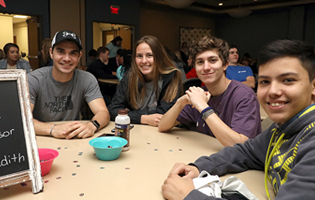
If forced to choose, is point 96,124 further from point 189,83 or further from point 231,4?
point 231,4

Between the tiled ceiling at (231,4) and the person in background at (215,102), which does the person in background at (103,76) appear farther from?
the tiled ceiling at (231,4)

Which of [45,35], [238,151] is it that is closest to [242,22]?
[45,35]

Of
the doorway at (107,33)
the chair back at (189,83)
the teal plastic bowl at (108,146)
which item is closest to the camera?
the teal plastic bowl at (108,146)

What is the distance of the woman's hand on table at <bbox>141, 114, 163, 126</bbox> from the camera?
1.74 metres

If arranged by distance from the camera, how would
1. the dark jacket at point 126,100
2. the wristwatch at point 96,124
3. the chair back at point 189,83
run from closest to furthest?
the wristwatch at point 96,124 → the dark jacket at point 126,100 → the chair back at point 189,83

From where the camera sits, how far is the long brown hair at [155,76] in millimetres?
2141

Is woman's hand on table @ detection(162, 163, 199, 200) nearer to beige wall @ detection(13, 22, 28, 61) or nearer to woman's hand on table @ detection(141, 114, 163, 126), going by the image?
woman's hand on table @ detection(141, 114, 163, 126)

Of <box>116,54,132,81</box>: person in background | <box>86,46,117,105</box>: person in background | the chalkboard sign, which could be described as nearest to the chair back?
<box>116,54,132,81</box>: person in background

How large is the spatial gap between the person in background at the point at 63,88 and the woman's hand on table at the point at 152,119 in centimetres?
26

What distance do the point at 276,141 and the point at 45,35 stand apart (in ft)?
21.3

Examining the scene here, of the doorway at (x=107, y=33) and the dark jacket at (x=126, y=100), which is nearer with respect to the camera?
the dark jacket at (x=126, y=100)

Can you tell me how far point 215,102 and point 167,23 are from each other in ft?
29.0

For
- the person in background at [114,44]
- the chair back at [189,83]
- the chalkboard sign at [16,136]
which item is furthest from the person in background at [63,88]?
the person in background at [114,44]

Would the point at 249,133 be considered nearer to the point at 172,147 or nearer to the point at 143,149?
the point at 172,147
